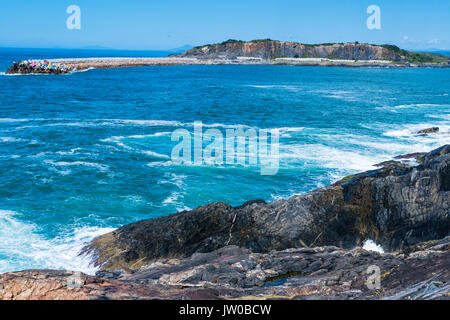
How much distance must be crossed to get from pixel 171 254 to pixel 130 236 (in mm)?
2208

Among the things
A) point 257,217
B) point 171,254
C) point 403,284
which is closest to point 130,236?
point 171,254

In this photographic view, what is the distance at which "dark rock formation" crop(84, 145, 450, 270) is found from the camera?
1686 centimetres

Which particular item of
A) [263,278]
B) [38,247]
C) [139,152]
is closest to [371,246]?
[263,278]

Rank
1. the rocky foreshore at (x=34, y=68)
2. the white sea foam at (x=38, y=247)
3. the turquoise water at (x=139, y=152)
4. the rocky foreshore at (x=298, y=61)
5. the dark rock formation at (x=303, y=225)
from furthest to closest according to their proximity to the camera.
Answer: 1. the rocky foreshore at (x=298, y=61)
2. the rocky foreshore at (x=34, y=68)
3. the turquoise water at (x=139, y=152)
4. the white sea foam at (x=38, y=247)
5. the dark rock formation at (x=303, y=225)

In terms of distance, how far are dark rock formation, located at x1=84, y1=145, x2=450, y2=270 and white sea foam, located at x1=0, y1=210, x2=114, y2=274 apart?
1240 mm

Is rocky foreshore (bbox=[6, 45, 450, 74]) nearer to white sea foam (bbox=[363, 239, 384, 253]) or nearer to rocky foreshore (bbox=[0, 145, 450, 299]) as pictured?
rocky foreshore (bbox=[0, 145, 450, 299])

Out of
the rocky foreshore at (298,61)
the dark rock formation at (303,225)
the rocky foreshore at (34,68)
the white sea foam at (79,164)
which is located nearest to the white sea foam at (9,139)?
the white sea foam at (79,164)

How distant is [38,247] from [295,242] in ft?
41.0

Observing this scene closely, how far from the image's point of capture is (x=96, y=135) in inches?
1614

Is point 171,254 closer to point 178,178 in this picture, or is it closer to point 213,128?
point 178,178

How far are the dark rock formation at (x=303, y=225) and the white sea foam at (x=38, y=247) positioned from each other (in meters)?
1.24

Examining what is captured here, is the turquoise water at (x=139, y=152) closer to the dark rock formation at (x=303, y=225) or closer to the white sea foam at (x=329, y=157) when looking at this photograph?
the white sea foam at (x=329, y=157)

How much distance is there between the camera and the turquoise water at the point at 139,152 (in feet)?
74.5

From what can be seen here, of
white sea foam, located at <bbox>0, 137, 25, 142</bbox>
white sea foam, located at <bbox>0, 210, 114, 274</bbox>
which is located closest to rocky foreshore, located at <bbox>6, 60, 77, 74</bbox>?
white sea foam, located at <bbox>0, 137, 25, 142</bbox>
